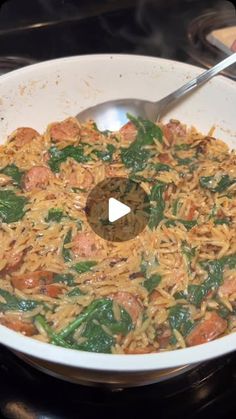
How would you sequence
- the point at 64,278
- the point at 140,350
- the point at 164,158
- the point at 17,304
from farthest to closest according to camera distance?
A: the point at 164,158, the point at 64,278, the point at 17,304, the point at 140,350

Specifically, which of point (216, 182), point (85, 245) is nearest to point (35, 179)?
point (85, 245)

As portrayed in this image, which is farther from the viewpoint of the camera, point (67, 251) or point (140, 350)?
point (67, 251)

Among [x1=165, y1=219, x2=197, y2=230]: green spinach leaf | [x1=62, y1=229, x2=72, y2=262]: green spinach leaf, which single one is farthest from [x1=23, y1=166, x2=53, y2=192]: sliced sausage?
[x1=165, y1=219, x2=197, y2=230]: green spinach leaf

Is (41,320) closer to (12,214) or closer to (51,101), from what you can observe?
(12,214)

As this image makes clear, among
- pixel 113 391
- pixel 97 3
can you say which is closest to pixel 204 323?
pixel 113 391

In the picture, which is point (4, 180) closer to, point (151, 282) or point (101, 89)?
point (101, 89)

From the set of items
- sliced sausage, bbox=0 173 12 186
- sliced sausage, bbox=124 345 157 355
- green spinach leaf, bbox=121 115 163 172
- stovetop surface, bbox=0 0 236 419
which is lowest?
sliced sausage, bbox=124 345 157 355

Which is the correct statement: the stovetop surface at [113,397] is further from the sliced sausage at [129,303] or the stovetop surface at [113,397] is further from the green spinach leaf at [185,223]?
the green spinach leaf at [185,223]

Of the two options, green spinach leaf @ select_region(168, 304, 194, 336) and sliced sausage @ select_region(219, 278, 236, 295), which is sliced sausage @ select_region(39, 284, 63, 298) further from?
sliced sausage @ select_region(219, 278, 236, 295)

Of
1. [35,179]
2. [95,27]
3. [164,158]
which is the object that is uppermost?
[95,27]
